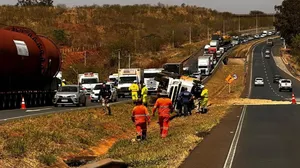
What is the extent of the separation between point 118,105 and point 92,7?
144m

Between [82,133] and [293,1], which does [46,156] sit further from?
[293,1]

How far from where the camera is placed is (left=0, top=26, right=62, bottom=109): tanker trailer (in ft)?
110

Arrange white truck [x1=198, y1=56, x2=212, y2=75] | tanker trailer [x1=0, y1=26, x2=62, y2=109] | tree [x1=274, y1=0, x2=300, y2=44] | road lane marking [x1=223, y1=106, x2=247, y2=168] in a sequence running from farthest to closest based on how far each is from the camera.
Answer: tree [x1=274, y1=0, x2=300, y2=44], white truck [x1=198, y1=56, x2=212, y2=75], tanker trailer [x1=0, y1=26, x2=62, y2=109], road lane marking [x1=223, y1=106, x2=247, y2=168]

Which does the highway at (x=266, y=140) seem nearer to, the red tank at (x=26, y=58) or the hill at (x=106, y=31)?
the red tank at (x=26, y=58)

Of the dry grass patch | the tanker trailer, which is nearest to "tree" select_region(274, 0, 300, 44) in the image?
the tanker trailer

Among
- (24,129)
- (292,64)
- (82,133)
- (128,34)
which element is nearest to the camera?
(24,129)

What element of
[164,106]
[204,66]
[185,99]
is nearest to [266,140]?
[164,106]

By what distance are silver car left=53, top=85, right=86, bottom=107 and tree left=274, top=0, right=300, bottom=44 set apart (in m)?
99.6

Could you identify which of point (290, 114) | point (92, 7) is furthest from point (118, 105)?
point (92, 7)

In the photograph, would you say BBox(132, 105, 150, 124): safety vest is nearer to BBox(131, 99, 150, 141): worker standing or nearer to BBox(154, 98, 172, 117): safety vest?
BBox(131, 99, 150, 141): worker standing

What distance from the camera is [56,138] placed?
72.0ft

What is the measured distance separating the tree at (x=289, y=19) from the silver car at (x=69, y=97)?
99.6 meters

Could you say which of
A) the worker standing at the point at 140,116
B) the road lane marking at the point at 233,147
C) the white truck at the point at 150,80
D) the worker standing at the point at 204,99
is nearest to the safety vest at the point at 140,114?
the worker standing at the point at 140,116

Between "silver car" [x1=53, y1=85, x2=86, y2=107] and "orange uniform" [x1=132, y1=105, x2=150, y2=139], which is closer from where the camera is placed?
"orange uniform" [x1=132, y1=105, x2=150, y2=139]
